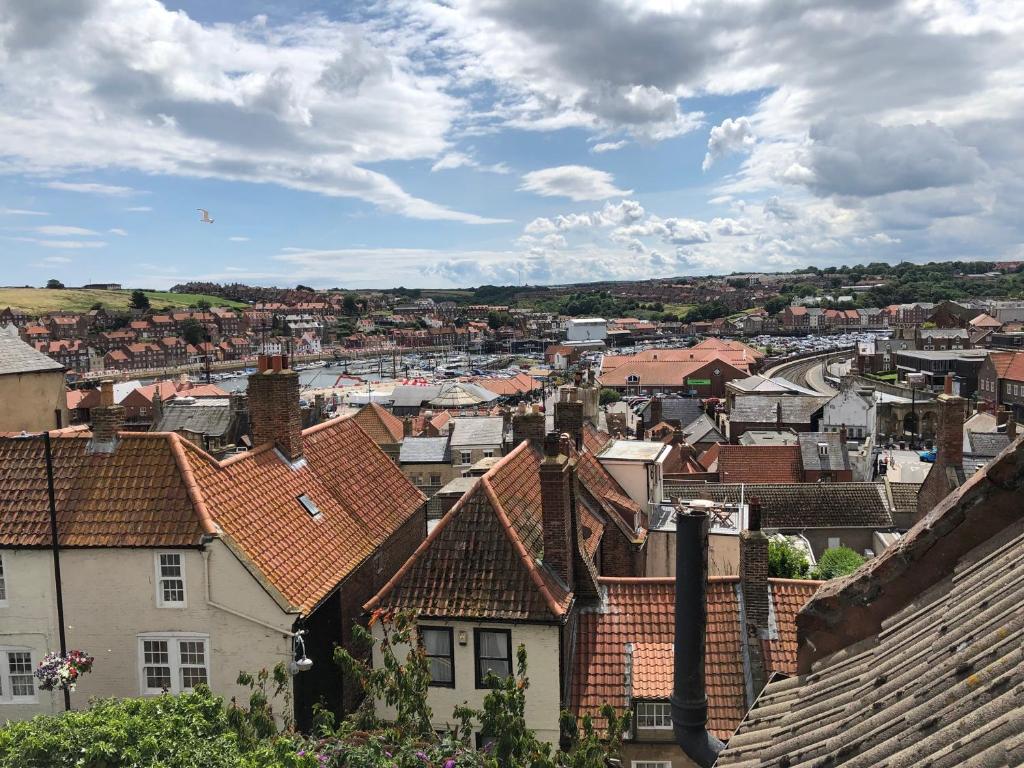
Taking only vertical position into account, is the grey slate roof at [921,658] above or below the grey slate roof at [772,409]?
above

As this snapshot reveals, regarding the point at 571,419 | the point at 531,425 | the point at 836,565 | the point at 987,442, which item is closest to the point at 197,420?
the point at 571,419

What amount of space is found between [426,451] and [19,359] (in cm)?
2730

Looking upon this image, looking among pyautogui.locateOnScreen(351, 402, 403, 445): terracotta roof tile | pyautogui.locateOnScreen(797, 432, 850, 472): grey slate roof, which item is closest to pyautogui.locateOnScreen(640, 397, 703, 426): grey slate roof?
pyautogui.locateOnScreen(351, 402, 403, 445): terracotta roof tile

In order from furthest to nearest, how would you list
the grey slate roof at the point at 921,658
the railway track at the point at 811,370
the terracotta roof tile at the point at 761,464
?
Result: the railway track at the point at 811,370, the terracotta roof tile at the point at 761,464, the grey slate roof at the point at 921,658

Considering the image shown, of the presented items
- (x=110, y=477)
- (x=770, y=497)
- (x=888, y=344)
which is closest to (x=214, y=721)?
(x=110, y=477)

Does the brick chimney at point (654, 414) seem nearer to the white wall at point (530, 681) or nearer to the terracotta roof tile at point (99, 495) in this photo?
the white wall at point (530, 681)

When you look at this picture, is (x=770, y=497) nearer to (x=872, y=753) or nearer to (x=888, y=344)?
(x=872, y=753)

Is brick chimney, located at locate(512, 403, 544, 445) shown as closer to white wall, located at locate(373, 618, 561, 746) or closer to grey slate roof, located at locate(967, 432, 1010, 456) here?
white wall, located at locate(373, 618, 561, 746)

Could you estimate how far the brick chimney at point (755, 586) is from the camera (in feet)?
53.2

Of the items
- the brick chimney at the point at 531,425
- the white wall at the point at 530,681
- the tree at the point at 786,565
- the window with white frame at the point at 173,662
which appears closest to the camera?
the window with white frame at the point at 173,662

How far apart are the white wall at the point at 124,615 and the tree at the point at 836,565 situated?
64.7 feet

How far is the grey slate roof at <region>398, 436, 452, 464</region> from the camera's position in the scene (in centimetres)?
5256

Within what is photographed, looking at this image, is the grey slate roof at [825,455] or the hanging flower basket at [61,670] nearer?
the hanging flower basket at [61,670]

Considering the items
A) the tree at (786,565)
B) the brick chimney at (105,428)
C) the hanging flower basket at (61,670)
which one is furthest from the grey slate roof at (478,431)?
the hanging flower basket at (61,670)
